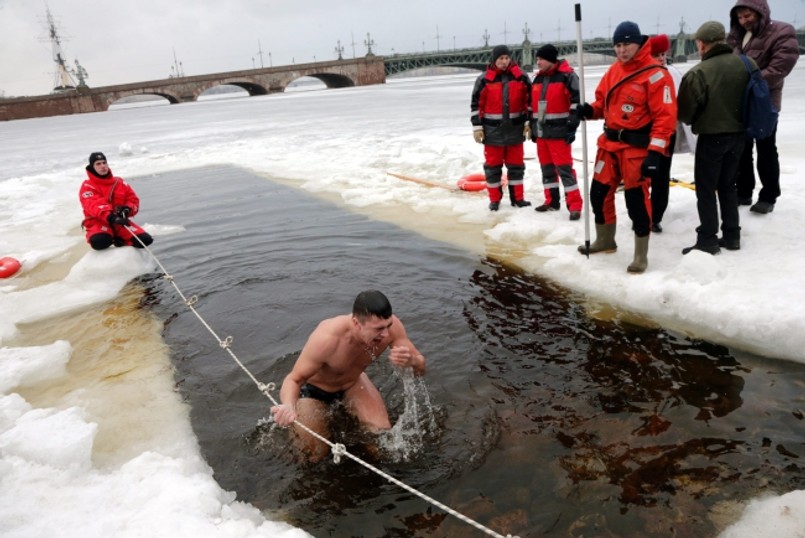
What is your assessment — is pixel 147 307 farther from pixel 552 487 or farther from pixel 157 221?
pixel 552 487

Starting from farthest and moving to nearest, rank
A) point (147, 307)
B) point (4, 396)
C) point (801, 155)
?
point (801, 155)
point (147, 307)
point (4, 396)

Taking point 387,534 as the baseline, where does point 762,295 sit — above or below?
above

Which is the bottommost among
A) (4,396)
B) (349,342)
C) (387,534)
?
(387,534)

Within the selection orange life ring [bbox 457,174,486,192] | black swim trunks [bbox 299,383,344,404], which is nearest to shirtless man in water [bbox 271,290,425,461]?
black swim trunks [bbox 299,383,344,404]

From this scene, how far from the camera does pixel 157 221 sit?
369 inches

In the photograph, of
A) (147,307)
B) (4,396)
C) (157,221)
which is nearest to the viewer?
(4,396)

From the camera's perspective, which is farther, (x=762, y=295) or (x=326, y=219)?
(x=326, y=219)

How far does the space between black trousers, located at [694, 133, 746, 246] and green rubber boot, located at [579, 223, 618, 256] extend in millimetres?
793

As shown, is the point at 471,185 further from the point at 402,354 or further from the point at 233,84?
the point at 233,84

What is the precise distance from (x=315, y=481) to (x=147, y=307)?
3.64m

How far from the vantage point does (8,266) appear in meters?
6.93

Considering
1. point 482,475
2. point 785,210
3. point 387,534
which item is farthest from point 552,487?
point 785,210

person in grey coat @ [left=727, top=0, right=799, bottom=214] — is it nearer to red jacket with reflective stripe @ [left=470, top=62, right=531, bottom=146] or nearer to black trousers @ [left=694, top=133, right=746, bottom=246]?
black trousers @ [left=694, top=133, right=746, bottom=246]

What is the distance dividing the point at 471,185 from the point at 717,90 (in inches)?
186
